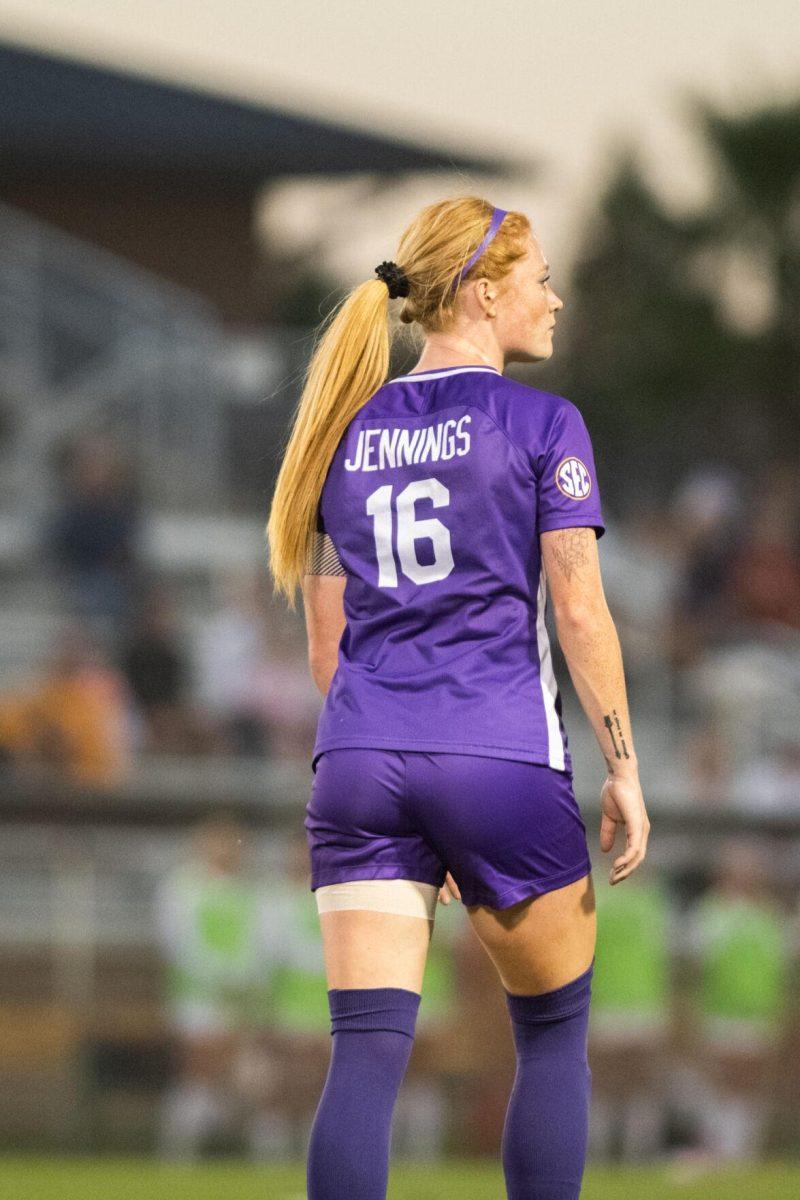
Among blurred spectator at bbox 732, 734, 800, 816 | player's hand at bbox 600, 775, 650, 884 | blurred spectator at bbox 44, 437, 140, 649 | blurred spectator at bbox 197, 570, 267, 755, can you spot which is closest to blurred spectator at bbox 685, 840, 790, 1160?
blurred spectator at bbox 732, 734, 800, 816

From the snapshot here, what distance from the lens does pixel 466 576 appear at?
3705mm

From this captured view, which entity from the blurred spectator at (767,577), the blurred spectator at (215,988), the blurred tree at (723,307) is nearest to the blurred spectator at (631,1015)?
the blurred spectator at (215,988)

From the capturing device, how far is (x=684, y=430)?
17.5 m

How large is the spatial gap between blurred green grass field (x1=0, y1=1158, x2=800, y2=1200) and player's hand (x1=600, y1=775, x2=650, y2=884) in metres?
3.78

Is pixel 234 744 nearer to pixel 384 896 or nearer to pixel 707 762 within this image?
pixel 707 762

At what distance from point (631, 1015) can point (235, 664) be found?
3.34 meters

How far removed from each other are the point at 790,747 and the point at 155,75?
460 inches

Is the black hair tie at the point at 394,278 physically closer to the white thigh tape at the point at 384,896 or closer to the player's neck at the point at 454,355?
the player's neck at the point at 454,355

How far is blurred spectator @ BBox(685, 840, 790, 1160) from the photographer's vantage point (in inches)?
415

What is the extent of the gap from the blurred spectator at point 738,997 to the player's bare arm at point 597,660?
7.06 m

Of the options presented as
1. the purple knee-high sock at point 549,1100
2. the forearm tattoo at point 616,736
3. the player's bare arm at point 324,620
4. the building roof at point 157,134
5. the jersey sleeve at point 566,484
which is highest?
the building roof at point 157,134

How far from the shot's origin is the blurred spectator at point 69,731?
37.7 ft

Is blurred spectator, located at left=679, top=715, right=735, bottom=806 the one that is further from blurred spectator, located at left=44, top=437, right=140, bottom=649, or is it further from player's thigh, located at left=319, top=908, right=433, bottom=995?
player's thigh, located at left=319, top=908, right=433, bottom=995

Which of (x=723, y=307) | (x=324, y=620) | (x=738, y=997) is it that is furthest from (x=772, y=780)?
(x=723, y=307)
